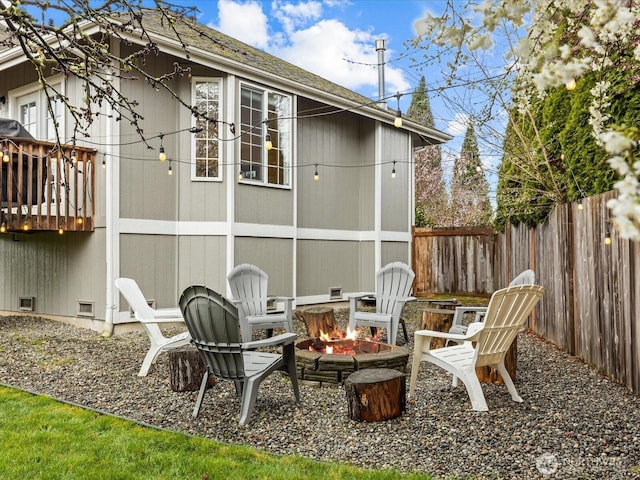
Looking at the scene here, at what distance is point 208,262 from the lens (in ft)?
26.0

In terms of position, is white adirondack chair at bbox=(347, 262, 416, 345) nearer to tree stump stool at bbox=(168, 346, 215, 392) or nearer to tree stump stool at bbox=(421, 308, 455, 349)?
tree stump stool at bbox=(421, 308, 455, 349)

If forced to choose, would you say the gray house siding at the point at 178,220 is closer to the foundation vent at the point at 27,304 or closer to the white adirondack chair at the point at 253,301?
the foundation vent at the point at 27,304

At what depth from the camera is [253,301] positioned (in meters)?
6.84

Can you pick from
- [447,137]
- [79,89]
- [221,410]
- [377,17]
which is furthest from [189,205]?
[377,17]

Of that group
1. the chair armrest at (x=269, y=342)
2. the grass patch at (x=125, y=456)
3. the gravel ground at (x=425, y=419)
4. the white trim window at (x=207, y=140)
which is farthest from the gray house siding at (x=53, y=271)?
the chair armrest at (x=269, y=342)

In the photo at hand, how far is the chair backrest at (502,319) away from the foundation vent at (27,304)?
23.9ft

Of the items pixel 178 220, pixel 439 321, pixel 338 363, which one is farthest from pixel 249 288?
pixel 338 363

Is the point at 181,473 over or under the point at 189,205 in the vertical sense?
under

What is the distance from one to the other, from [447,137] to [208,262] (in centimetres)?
736

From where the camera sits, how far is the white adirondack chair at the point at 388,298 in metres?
6.55

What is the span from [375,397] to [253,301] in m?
3.53

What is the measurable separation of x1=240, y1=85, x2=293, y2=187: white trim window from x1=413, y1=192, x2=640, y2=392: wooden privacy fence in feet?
13.5

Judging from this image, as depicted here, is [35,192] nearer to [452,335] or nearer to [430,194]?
[452,335]

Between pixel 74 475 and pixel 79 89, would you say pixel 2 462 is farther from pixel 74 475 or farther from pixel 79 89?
pixel 79 89
